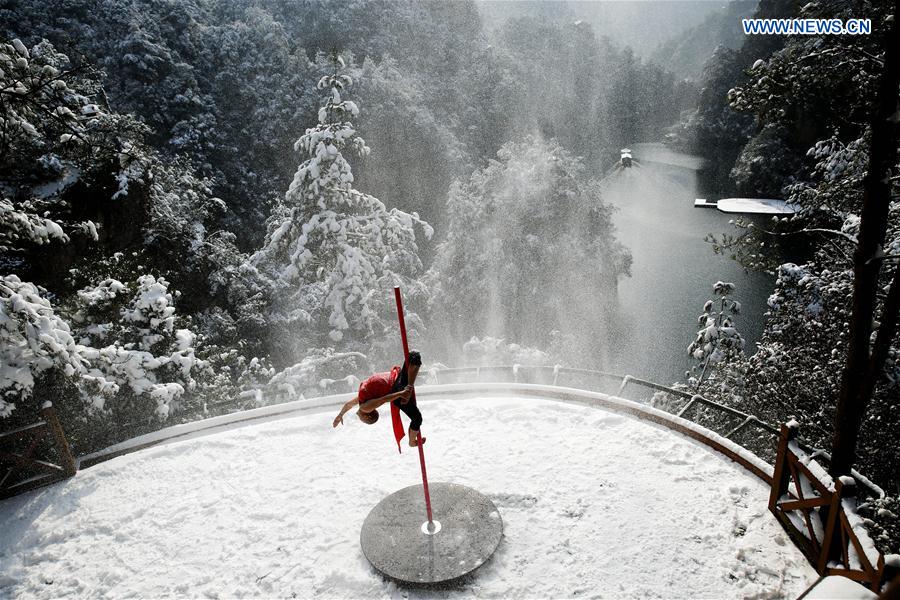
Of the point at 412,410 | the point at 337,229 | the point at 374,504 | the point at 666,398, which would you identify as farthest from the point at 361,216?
the point at 666,398

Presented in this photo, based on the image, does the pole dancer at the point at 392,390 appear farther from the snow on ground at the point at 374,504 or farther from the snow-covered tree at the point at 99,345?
the snow-covered tree at the point at 99,345

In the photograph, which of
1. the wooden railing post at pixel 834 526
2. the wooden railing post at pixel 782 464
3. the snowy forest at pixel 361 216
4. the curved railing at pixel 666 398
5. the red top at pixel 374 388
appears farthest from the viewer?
the snowy forest at pixel 361 216

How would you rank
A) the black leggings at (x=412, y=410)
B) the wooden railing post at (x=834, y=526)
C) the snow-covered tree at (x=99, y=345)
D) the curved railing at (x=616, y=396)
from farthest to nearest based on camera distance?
the curved railing at (x=616, y=396) → the snow-covered tree at (x=99, y=345) → the black leggings at (x=412, y=410) → the wooden railing post at (x=834, y=526)

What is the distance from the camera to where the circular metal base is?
4770mm

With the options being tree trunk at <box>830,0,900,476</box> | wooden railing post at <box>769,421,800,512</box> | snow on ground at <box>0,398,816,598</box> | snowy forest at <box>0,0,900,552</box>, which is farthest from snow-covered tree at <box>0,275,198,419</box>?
tree trunk at <box>830,0,900,476</box>

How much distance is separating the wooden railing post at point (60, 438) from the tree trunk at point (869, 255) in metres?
9.64

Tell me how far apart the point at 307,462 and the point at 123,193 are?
41.6 ft

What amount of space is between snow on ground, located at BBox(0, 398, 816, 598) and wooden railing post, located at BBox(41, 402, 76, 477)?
0.19m

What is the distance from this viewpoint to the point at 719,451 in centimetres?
615

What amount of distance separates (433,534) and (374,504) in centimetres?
101

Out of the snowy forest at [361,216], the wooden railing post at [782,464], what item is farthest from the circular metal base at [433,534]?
the snowy forest at [361,216]

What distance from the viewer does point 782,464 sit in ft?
16.1

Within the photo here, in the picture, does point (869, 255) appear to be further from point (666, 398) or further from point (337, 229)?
point (337, 229)

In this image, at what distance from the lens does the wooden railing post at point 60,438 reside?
5.98 meters
